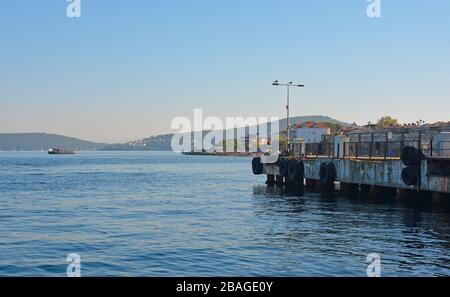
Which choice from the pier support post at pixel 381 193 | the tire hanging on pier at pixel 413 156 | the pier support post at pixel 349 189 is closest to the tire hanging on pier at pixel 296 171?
the pier support post at pixel 349 189

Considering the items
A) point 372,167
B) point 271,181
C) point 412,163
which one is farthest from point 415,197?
point 271,181

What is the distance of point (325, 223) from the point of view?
102 ft

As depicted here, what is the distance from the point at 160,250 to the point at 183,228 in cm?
661

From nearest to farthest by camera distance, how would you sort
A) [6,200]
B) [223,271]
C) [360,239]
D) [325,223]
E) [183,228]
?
[223,271] → [360,239] → [183,228] → [325,223] → [6,200]

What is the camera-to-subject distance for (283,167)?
62.5 m

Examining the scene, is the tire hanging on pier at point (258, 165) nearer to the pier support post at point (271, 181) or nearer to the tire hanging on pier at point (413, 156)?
the pier support post at point (271, 181)

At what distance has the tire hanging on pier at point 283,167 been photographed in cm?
6184
